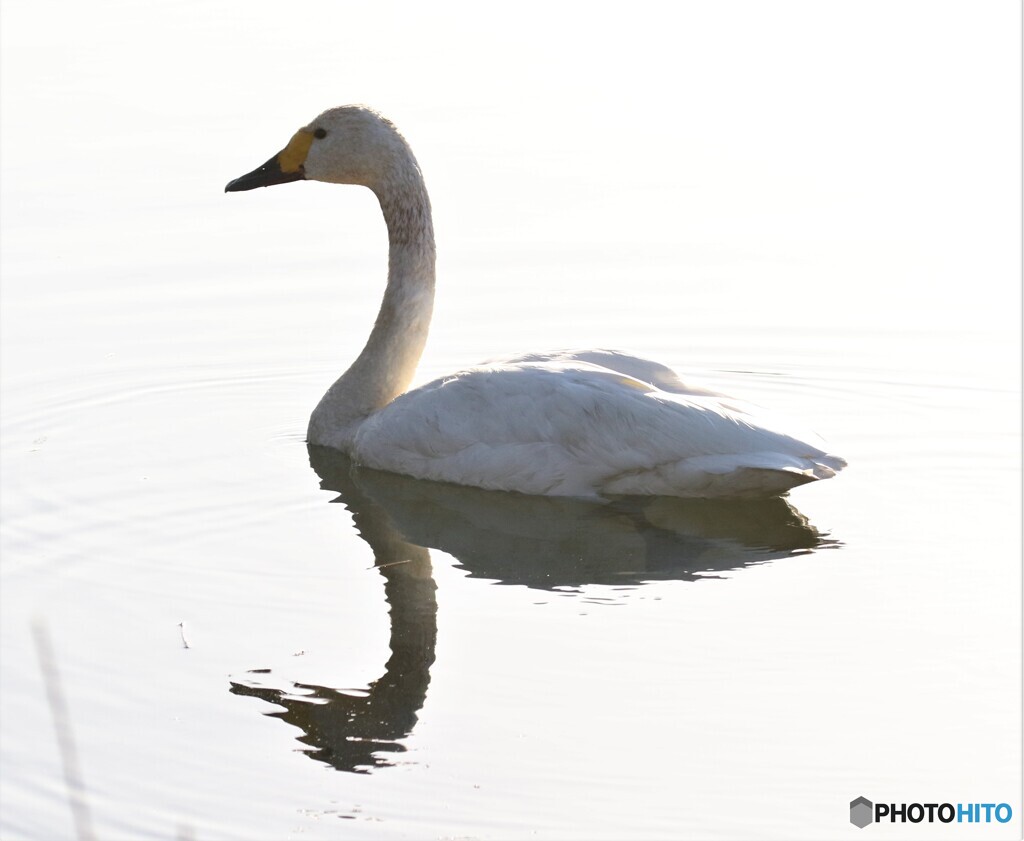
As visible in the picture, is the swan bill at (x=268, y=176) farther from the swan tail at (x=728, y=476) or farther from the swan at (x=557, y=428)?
the swan tail at (x=728, y=476)

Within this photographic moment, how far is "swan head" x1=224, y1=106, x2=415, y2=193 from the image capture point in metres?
10.5

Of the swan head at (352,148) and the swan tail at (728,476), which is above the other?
the swan head at (352,148)

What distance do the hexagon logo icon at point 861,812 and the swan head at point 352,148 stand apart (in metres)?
5.47

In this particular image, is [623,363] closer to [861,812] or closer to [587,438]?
[587,438]

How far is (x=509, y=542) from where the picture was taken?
345 inches

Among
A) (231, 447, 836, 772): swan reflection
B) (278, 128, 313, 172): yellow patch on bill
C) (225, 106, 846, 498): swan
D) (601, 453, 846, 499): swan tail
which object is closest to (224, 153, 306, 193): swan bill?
(278, 128, 313, 172): yellow patch on bill

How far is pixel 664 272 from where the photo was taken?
1292 centimetres

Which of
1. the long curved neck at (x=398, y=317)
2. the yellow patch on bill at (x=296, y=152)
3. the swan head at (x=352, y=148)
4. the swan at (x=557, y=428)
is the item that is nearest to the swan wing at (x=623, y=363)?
the swan at (x=557, y=428)

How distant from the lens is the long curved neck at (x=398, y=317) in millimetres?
10469

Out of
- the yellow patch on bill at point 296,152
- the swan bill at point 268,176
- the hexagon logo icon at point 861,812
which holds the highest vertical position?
the yellow patch on bill at point 296,152

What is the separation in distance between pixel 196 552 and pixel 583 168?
23.5ft

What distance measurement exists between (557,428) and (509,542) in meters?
0.65

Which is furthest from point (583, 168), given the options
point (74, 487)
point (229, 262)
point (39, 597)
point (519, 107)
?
point (39, 597)

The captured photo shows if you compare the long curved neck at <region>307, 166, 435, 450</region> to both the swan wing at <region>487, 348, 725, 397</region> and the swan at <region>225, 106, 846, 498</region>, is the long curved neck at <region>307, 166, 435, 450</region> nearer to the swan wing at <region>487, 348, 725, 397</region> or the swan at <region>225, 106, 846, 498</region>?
the swan at <region>225, 106, 846, 498</region>
